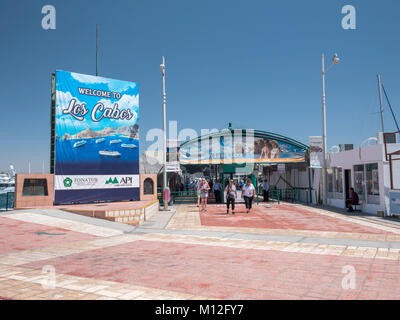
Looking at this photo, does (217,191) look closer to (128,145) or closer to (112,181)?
(128,145)

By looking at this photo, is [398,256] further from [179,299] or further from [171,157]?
[171,157]

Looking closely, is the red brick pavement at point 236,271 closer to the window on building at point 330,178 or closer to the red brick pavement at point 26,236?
the red brick pavement at point 26,236

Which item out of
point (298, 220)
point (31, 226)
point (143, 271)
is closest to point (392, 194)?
point (298, 220)

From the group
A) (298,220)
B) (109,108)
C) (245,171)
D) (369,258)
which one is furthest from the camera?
(245,171)

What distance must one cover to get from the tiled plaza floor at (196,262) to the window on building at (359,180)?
5299 mm

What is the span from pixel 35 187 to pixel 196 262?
11306 mm

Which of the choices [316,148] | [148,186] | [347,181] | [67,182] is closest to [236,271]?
[67,182]

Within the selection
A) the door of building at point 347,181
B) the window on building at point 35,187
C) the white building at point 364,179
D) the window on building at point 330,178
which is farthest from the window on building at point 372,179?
the window on building at point 35,187

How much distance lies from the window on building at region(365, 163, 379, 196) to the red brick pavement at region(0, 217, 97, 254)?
1267 cm

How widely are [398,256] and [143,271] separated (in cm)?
527

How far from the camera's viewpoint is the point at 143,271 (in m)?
5.25

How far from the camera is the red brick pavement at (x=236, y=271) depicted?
13.9 feet

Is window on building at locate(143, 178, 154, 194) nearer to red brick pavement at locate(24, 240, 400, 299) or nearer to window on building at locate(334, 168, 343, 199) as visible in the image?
red brick pavement at locate(24, 240, 400, 299)

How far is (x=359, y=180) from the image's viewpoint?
15438 millimetres
